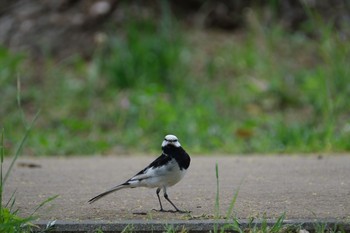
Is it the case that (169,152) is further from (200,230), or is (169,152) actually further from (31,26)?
(31,26)

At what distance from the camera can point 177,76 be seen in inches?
372

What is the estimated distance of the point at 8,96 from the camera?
30.3 feet

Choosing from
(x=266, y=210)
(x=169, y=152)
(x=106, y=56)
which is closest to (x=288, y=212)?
(x=266, y=210)

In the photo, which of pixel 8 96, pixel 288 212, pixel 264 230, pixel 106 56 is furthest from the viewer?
pixel 106 56

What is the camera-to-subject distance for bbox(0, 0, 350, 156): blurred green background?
8188 millimetres

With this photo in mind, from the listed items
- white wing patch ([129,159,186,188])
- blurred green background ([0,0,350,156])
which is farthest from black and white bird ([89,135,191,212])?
blurred green background ([0,0,350,156])

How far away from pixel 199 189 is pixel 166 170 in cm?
96

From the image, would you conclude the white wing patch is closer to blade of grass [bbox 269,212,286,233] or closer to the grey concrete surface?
the grey concrete surface

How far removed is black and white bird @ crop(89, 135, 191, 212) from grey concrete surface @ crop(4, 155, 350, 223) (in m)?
0.17

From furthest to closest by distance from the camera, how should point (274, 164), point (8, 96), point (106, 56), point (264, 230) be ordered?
point (106, 56)
point (8, 96)
point (274, 164)
point (264, 230)

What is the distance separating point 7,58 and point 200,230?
20.7 ft

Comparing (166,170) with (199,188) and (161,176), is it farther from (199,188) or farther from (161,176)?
(199,188)

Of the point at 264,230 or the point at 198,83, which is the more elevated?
the point at 198,83

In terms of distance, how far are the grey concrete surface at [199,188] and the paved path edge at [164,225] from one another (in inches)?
3.8
